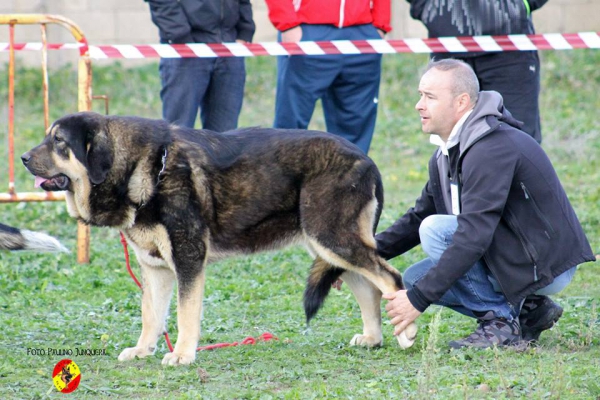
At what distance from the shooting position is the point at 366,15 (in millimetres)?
7258

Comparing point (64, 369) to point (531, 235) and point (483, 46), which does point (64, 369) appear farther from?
point (483, 46)

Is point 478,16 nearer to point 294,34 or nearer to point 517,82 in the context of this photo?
point 517,82

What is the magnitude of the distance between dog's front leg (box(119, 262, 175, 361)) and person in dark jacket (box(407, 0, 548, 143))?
3043mm

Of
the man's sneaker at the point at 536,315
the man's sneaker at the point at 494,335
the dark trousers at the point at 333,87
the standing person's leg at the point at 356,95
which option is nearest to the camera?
the man's sneaker at the point at 494,335

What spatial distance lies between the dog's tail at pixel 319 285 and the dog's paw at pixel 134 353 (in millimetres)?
870

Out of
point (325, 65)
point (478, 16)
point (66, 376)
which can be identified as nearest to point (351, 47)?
point (325, 65)

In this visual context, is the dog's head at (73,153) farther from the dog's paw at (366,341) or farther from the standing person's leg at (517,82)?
the standing person's leg at (517,82)

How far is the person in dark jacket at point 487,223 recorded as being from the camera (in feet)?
13.9

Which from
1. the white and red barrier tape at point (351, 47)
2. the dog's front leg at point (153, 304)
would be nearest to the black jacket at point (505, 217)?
the dog's front leg at point (153, 304)

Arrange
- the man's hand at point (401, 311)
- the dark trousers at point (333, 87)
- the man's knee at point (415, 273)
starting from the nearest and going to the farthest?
the man's hand at point (401, 311)
the man's knee at point (415, 273)
the dark trousers at point (333, 87)

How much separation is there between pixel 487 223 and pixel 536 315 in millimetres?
751

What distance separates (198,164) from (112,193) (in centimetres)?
46

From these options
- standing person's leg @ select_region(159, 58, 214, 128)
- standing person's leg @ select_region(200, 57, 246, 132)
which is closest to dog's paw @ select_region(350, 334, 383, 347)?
standing person's leg @ select_region(159, 58, 214, 128)

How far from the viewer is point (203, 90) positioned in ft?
23.5
